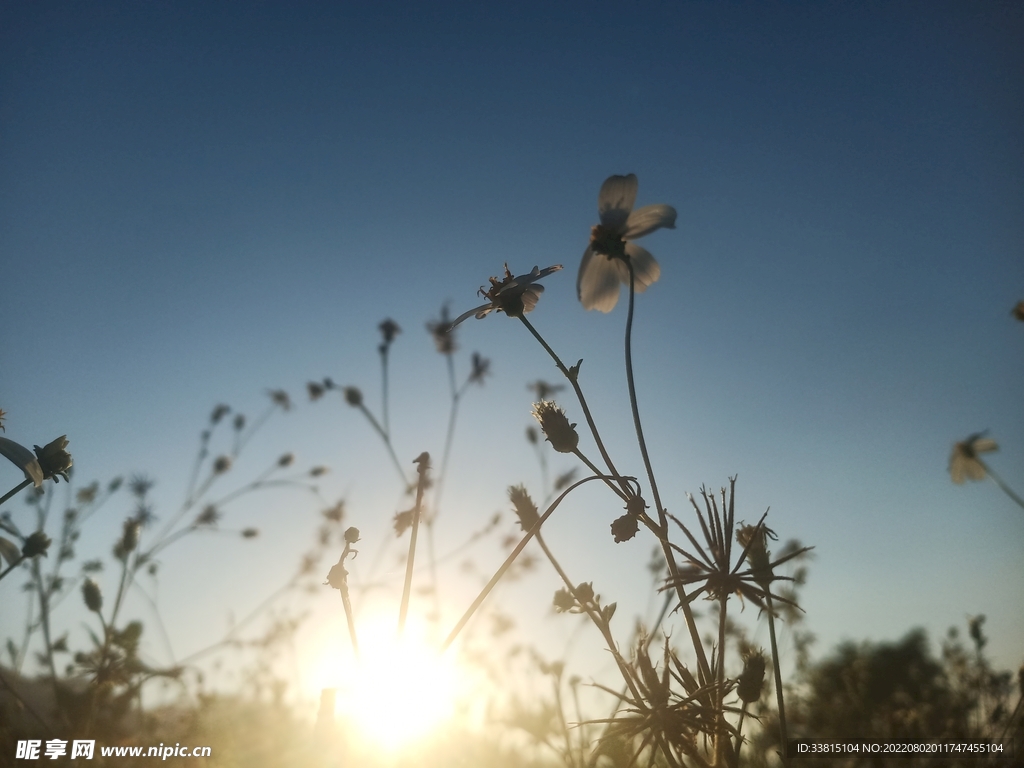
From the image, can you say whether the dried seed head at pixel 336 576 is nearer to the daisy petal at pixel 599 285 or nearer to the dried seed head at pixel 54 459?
the daisy petal at pixel 599 285

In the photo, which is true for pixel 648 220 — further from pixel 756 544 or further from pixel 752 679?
pixel 752 679

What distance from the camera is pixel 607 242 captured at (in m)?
1.47

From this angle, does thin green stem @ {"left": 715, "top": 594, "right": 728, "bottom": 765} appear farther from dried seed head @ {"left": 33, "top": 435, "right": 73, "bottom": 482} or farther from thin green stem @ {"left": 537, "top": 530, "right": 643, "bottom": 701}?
dried seed head @ {"left": 33, "top": 435, "right": 73, "bottom": 482}

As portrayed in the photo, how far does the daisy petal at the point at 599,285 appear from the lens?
1.53m

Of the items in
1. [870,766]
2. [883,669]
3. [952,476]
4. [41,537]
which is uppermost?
[952,476]

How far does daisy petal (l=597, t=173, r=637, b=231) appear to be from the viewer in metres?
1.44

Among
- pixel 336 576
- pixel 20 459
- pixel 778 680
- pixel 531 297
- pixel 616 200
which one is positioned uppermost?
pixel 616 200

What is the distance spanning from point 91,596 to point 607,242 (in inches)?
122

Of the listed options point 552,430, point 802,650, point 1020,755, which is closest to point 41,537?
point 552,430

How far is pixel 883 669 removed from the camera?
24.1 m

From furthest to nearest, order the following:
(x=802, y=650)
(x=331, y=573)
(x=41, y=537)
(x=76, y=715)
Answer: (x=802, y=650) < (x=76, y=715) < (x=41, y=537) < (x=331, y=573)

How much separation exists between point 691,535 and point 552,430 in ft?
1.26

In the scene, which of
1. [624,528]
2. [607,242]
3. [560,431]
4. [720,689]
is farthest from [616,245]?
[720,689]

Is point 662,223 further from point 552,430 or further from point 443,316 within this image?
point 443,316
